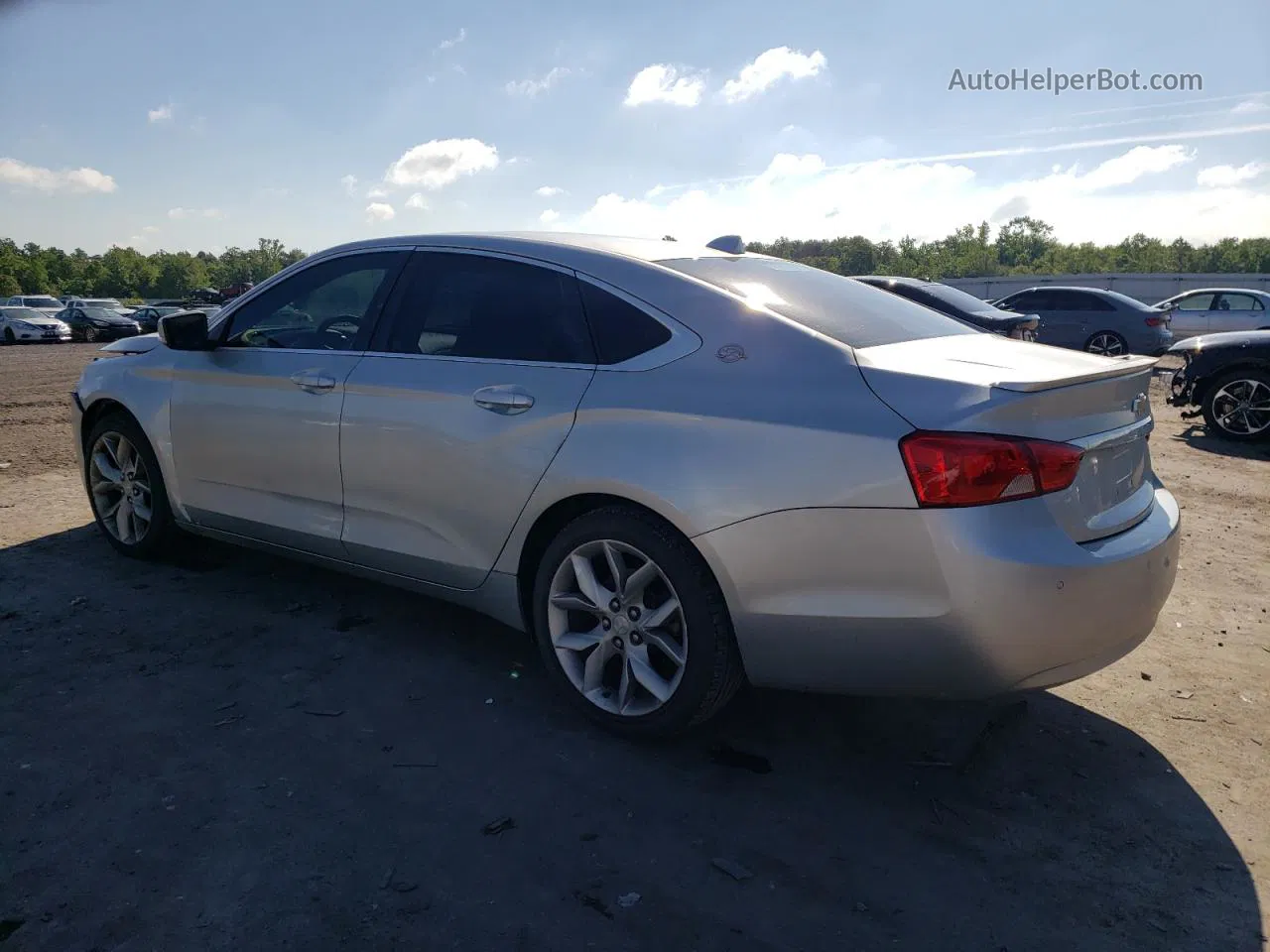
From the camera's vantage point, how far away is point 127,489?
4879mm

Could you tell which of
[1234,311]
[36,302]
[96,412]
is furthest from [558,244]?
[36,302]

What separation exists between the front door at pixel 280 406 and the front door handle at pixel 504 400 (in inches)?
30.5

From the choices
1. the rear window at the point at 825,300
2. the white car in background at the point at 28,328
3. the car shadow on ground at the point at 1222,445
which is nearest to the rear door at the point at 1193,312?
the car shadow on ground at the point at 1222,445

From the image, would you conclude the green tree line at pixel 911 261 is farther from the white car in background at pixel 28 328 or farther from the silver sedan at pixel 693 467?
the silver sedan at pixel 693 467

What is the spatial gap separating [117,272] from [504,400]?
142 m

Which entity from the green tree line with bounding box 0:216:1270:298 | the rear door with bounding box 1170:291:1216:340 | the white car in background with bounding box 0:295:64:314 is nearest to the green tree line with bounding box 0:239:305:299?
the green tree line with bounding box 0:216:1270:298

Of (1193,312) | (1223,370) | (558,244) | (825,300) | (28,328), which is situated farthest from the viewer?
(28,328)

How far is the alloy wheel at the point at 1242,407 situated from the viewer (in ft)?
31.2

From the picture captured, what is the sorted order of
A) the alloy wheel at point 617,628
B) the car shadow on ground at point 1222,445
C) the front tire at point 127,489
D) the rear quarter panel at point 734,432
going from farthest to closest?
the car shadow on ground at point 1222,445 → the front tire at point 127,489 → the alloy wheel at point 617,628 → the rear quarter panel at point 734,432

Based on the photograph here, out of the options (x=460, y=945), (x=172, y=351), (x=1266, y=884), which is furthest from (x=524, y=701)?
(x=172, y=351)

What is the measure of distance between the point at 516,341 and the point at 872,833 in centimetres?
204

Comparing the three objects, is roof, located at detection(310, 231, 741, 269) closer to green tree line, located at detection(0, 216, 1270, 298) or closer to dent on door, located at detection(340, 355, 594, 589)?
dent on door, located at detection(340, 355, 594, 589)

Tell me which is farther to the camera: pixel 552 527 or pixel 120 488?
pixel 120 488

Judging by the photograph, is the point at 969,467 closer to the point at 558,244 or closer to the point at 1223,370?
the point at 558,244
